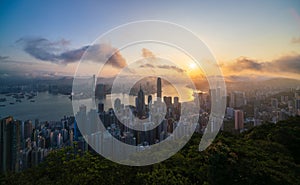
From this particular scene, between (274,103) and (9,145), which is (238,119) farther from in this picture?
(9,145)

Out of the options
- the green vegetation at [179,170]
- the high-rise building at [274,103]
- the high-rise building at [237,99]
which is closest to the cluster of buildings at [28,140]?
the green vegetation at [179,170]

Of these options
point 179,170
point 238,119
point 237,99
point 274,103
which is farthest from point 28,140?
point 274,103

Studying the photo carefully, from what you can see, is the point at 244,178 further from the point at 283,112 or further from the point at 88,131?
the point at 283,112

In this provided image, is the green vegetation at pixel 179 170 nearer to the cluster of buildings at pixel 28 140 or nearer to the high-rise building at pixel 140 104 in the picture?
the cluster of buildings at pixel 28 140

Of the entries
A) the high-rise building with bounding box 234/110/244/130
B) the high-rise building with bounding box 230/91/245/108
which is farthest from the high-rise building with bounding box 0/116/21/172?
the high-rise building with bounding box 230/91/245/108

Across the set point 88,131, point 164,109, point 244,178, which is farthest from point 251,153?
point 88,131
